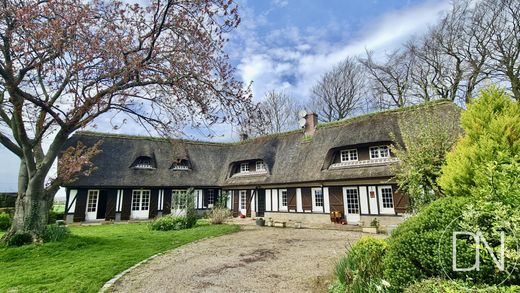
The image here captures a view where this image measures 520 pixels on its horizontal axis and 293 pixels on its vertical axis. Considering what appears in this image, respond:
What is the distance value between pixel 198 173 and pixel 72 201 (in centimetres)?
913

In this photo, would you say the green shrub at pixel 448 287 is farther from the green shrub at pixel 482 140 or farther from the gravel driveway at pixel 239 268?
the gravel driveway at pixel 239 268

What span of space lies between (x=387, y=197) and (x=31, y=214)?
51.9ft

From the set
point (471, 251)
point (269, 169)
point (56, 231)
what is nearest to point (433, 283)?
point (471, 251)

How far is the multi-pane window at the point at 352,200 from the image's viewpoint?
15034 millimetres

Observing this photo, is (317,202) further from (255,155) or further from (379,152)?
(255,155)

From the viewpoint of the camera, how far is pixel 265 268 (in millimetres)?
6746

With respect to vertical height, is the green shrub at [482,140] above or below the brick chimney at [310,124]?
below

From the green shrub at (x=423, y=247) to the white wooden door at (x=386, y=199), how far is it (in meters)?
11.0

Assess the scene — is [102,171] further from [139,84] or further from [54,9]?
[54,9]

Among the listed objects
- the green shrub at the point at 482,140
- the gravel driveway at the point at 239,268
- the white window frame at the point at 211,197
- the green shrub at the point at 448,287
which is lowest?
the gravel driveway at the point at 239,268

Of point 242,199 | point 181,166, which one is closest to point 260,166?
point 242,199

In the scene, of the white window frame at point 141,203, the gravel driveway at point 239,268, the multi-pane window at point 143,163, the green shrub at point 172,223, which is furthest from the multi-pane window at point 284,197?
the multi-pane window at point 143,163

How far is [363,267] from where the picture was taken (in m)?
4.52

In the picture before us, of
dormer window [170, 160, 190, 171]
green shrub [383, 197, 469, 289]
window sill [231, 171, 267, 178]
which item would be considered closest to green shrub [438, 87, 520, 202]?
green shrub [383, 197, 469, 289]
